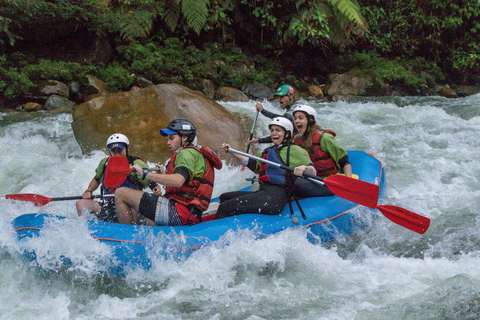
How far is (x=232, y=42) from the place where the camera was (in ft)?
38.5

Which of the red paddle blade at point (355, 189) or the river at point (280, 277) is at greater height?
the red paddle blade at point (355, 189)

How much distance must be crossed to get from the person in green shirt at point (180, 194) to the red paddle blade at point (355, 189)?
3.32 feet

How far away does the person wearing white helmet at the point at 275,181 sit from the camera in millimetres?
3617

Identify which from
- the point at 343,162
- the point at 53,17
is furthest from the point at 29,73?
the point at 343,162

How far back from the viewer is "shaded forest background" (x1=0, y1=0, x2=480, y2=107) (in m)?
8.62

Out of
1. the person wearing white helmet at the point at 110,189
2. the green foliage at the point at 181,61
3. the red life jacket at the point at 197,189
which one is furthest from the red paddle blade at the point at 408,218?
the green foliage at the point at 181,61

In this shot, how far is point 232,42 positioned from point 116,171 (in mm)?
9117

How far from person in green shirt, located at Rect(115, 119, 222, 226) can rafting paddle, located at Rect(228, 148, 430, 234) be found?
2.41 ft

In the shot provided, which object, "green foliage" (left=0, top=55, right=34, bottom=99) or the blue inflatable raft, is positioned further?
"green foliage" (left=0, top=55, right=34, bottom=99)

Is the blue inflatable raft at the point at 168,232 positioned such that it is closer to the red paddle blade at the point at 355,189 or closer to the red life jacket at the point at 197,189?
the red life jacket at the point at 197,189

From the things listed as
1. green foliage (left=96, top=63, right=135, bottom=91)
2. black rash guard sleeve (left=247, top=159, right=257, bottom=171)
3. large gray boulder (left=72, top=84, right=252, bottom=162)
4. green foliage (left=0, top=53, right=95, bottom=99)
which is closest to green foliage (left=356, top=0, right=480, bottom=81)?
green foliage (left=96, top=63, right=135, bottom=91)

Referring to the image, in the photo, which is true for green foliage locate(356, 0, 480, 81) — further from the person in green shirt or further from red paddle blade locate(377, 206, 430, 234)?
the person in green shirt

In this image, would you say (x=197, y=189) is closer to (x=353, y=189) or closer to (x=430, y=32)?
(x=353, y=189)

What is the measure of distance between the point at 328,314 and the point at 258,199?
116 centimetres
